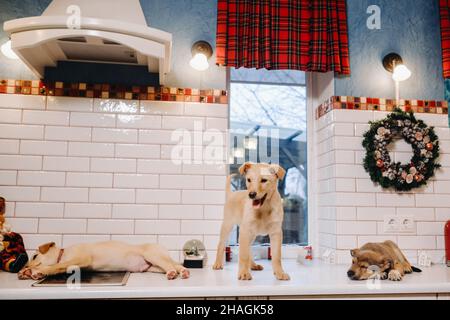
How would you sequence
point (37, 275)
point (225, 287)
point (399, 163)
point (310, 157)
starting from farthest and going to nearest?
Answer: point (310, 157) → point (399, 163) → point (37, 275) → point (225, 287)

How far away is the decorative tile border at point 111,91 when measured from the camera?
88.0 inches

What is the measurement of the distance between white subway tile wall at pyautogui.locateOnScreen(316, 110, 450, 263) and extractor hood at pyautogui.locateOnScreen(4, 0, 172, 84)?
3.60 ft

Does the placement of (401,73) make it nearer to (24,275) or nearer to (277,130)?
(277,130)

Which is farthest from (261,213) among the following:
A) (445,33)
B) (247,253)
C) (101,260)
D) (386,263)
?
(445,33)

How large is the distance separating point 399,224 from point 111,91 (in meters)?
1.80

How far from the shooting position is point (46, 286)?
1.58 metres

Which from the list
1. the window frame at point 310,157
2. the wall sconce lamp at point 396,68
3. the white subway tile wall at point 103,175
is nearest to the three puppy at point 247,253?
the white subway tile wall at point 103,175

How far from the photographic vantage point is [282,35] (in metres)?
2.40

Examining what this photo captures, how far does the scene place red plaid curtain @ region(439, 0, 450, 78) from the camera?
8.34 feet

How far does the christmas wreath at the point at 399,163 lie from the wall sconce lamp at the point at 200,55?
1.01 metres
